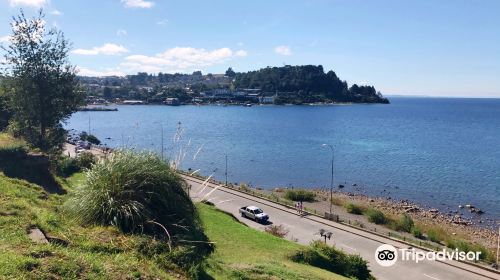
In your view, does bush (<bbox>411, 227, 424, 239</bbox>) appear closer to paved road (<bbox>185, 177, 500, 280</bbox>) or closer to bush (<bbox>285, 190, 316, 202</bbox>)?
paved road (<bbox>185, 177, 500, 280</bbox>)

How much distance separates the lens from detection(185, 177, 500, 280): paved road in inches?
770

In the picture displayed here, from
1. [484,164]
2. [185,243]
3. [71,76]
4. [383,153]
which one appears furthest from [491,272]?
[383,153]

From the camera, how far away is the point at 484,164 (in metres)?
68.8

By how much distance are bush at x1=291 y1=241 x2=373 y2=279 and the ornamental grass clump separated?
673cm

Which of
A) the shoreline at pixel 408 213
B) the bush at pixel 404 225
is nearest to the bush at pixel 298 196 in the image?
the shoreline at pixel 408 213

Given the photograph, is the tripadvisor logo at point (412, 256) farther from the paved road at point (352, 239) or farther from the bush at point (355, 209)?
the bush at point (355, 209)

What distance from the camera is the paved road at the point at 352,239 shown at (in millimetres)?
19547

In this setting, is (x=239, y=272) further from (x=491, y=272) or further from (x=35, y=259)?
(x=491, y=272)

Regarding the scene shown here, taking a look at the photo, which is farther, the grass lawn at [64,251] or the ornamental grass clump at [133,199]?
the ornamental grass clump at [133,199]

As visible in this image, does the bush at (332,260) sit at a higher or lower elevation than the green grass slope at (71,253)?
lower

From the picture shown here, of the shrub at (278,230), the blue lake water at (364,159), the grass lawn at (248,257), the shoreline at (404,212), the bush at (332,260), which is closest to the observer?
the grass lawn at (248,257)

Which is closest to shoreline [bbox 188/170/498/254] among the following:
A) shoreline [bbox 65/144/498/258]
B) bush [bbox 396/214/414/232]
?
shoreline [bbox 65/144/498/258]

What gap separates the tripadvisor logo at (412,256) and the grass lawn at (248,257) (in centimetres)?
731

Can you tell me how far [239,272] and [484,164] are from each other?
71.7 m
